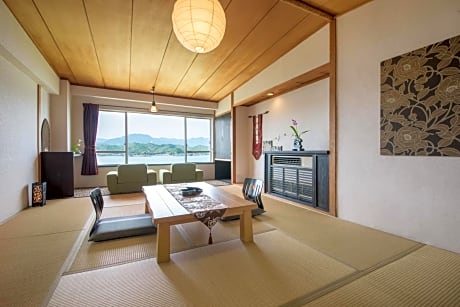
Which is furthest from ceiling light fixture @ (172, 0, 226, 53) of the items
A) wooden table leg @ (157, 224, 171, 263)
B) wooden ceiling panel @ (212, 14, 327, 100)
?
wooden ceiling panel @ (212, 14, 327, 100)

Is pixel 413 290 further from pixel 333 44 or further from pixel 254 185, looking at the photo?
pixel 333 44

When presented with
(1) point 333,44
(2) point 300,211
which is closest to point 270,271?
(2) point 300,211

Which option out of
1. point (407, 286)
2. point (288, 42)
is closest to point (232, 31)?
point (288, 42)

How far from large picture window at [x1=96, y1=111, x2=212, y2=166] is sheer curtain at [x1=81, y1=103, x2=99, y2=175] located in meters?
0.27

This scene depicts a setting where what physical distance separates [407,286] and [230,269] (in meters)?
1.41

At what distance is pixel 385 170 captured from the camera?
273cm

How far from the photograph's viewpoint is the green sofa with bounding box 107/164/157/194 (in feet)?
17.0

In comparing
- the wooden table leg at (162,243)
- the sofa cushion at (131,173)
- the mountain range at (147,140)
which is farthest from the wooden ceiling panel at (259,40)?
the wooden table leg at (162,243)

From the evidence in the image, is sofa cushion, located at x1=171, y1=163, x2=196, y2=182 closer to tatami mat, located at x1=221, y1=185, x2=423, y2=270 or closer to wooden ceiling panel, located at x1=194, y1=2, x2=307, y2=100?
wooden ceiling panel, located at x1=194, y1=2, x2=307, y2=100

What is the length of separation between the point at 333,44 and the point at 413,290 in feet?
10.6

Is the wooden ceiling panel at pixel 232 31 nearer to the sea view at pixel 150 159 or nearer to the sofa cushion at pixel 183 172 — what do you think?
the sofa cushion at pixel 183 172

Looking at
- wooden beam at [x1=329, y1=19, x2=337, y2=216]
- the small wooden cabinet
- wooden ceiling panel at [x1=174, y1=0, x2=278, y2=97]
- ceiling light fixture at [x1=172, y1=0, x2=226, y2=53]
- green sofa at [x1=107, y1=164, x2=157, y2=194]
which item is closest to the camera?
ceiling light fixture at [x1=172, y1=0, x2=226, y2=53]

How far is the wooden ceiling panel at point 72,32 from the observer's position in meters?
2.78

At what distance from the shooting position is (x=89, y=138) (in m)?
6.33
